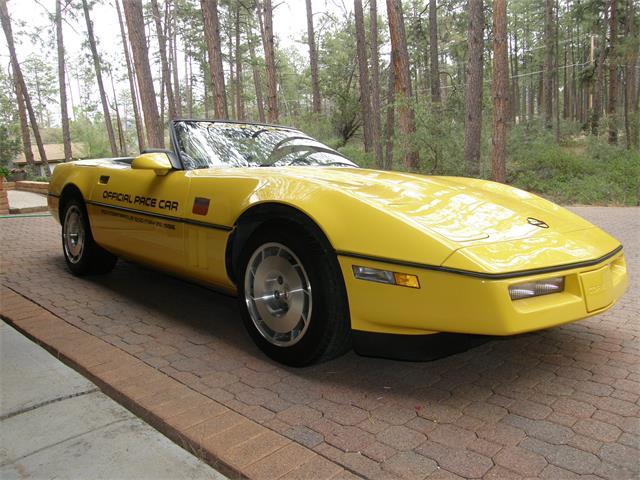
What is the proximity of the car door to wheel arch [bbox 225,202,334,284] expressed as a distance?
0.49 meters

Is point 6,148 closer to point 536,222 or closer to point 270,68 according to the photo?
point 270,68

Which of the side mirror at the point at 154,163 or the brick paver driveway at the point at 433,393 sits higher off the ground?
the side mirror at the point at 154,163

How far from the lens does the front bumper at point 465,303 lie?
188cm

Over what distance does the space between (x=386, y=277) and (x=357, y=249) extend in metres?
0.18

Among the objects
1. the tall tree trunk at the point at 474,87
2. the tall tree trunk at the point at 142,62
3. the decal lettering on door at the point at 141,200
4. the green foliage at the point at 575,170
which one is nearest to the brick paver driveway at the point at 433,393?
the decal lettering on door at the point at 141,200

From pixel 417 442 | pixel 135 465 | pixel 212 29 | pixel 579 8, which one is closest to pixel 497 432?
pixel 417 442

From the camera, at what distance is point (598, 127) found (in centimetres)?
2048

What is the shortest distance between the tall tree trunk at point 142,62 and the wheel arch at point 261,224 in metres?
11.2

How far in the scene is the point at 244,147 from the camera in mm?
3480

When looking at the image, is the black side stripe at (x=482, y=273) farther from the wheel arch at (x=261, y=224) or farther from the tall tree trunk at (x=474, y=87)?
the tall tree trunk at (x=474, y=87)

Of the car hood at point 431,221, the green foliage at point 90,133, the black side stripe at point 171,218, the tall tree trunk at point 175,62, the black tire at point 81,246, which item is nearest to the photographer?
the car hood at point 431,221

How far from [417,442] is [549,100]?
98.7 feet

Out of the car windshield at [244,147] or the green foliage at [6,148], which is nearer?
the car windshield at [244,147]

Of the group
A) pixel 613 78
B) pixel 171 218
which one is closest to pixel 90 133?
pixel 613 78
